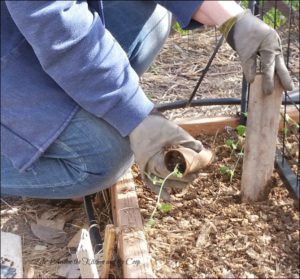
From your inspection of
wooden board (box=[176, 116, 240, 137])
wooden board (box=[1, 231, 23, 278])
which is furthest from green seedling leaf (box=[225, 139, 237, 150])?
wooden board (box=[1, 231, 23, 278])

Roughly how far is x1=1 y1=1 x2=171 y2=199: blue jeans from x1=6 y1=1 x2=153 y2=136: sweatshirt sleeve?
4.7 inches

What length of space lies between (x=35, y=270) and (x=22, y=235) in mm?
200

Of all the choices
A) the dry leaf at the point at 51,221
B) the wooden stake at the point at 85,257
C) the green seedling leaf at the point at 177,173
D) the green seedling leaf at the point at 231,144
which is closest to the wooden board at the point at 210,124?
the green seedling leaf at the point at 231,144

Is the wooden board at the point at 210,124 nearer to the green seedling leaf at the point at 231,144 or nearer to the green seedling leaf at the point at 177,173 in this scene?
the green seedling leaf at the point at 231,144

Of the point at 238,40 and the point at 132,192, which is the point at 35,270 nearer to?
Result: the point at 132,192

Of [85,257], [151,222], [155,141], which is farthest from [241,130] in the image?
[85,257]

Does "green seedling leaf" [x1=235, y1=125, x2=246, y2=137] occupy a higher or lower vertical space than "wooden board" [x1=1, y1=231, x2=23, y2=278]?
higher

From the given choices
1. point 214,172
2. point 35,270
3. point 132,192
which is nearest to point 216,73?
point 214,172

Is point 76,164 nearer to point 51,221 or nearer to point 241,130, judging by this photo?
point 51,221

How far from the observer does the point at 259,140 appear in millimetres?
1532

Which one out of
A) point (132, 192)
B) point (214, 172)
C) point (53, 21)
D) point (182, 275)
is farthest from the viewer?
point (214, 172)

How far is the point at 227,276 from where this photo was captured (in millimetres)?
1379

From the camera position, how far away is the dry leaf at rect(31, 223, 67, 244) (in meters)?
1.82

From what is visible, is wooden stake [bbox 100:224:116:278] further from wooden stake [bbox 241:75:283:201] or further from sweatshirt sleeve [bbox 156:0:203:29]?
sweatshirt sleeve [bbox 156:0:203:29]
